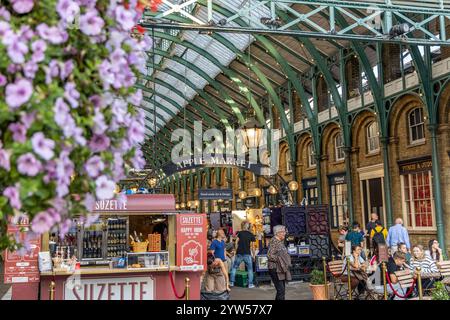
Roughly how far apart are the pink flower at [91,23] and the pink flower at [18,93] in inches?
16.9

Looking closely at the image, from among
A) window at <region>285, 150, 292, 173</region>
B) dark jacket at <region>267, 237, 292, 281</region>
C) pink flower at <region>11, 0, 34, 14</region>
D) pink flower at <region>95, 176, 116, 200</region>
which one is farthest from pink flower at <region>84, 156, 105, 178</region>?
window at <region>285, 150, 292, 173</region>

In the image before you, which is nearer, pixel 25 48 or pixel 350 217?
pixel 25 48

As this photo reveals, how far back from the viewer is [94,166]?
94.6 inches

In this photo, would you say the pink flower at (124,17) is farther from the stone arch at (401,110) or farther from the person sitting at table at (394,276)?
the stone arch at (401,110)

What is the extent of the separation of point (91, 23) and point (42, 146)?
0.70m

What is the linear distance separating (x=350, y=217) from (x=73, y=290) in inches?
556

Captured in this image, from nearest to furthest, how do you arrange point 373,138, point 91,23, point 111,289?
point 91,23 → point 111,289 → point 373,138

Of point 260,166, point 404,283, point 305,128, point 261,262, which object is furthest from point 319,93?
point 404,283

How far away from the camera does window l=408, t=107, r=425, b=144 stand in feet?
57.8

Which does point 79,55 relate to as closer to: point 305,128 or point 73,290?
point 73,290

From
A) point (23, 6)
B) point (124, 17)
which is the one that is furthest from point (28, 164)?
point (124, 17)

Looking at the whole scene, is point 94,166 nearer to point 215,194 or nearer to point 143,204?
point 143,204

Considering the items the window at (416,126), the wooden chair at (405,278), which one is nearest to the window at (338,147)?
the window at (416,126)

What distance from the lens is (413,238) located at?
59.4 ft
